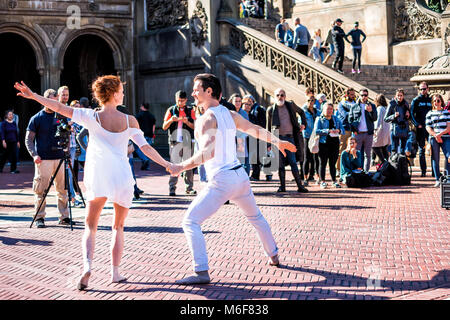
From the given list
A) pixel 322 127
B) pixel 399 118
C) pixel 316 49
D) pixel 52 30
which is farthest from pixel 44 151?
pixel 52 30

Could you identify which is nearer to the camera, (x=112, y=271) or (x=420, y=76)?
(x=112, y=271)

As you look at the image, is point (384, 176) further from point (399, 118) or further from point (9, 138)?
point (9, 138)

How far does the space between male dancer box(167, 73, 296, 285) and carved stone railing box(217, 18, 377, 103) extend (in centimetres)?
1265

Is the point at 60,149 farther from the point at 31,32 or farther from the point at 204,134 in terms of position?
the point at 31,32

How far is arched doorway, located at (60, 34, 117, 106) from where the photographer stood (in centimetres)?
2884

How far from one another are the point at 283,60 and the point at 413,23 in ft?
24.8

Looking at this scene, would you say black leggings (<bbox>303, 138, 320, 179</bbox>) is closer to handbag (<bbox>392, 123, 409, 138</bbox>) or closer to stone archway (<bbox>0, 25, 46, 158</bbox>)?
handbag (<bbox>392, 123, 409, 138</bbox>)

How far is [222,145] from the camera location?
22.1 ft

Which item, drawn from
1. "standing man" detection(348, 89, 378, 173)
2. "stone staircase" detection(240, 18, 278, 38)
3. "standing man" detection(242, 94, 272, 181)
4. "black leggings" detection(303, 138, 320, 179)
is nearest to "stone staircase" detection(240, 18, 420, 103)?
"stone staircase" detection(240, 18, 278, 38)

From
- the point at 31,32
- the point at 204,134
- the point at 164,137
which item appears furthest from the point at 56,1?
the point at 204,134

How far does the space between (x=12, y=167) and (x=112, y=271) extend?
Answer: 48.2ft

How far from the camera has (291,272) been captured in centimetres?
709

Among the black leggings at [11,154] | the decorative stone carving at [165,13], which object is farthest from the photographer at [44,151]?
the decorative stone carving at [165,13]
